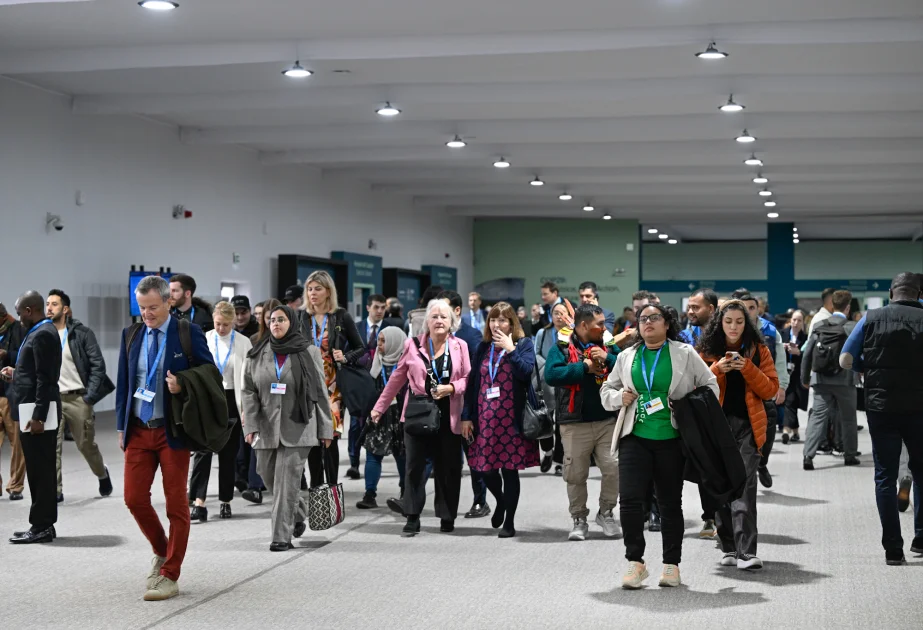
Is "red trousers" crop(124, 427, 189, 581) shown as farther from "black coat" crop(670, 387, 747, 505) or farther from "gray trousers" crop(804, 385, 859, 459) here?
"gray trousers" crop(804, 385, 859, 459)

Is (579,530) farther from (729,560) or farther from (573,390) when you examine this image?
(729,560)

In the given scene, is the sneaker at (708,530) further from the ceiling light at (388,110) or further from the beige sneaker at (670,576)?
the ceiling light at (388,110)

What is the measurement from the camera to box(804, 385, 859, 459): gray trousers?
10984 millimetres

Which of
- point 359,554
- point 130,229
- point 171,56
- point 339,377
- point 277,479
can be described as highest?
point 171,56

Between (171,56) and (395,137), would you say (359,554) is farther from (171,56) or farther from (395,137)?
(395,137)

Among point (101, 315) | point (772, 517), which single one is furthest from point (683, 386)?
point (101, 315)

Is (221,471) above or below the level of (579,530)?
above

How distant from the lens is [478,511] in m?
8.42

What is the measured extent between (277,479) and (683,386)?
2.57m

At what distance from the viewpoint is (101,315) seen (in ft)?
49.6

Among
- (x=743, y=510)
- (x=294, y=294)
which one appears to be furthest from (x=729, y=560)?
(x=294, y=294)

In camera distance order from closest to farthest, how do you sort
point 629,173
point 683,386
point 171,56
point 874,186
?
1. point 683,386
2. point 171,56
3. point 629,173
4. point 874,186

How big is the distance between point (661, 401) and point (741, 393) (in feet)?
2.91

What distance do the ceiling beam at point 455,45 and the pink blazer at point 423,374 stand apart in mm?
4329
